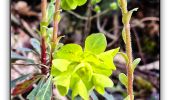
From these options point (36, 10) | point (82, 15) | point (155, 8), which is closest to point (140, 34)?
point (155, 8)

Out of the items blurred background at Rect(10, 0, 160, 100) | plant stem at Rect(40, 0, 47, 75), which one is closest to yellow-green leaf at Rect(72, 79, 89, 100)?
plant stem at Rect(40, 0, 47, 75)

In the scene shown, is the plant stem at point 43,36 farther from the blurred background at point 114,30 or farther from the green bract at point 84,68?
the blurred background at point 114,30

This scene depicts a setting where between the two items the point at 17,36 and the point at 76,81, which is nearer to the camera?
the point at 76,81

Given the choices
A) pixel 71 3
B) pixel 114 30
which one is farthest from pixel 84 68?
pixel 114 30
